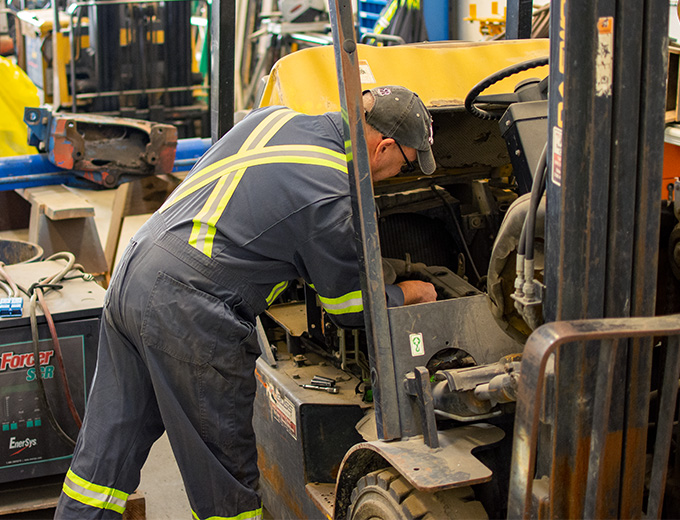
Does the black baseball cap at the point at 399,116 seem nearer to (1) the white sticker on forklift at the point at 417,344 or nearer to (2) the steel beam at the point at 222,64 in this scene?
(1) the white sticker on forklift at the point at 417,344

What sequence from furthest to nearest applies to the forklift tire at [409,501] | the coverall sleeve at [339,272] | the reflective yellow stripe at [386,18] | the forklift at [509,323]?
the reflective yellow stripe at [386,18] < the coverall sleeve at [339,272] < the forklift tire at [409,501] < the forklift at [509,323]

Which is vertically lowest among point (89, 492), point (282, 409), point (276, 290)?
point (89, 492)

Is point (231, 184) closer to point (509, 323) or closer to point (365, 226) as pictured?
point (365, 226)

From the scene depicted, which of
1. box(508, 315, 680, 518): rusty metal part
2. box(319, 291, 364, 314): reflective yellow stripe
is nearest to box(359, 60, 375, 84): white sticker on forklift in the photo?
box(319, 291, 364, 314): reflective yellow stripe

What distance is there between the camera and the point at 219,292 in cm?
254

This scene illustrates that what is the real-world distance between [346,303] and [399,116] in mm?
572

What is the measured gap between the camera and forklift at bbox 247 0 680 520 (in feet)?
5.61

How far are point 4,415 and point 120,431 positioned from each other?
88 centimetres

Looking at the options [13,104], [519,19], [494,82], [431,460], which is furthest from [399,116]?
[13,104]

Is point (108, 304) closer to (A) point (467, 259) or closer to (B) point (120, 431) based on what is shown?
(B) point (120, 431)

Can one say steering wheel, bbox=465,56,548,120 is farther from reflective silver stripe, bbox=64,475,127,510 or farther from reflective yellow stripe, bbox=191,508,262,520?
reflective silver stripe, bbox=64,475,127,510

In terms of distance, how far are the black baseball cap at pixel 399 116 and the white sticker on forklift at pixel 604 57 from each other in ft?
2.79

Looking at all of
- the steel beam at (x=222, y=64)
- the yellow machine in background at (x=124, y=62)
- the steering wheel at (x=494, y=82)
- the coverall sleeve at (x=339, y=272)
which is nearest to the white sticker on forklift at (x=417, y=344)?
the coverall sleeve at (x=339, y=272)

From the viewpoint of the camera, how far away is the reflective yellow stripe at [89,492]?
279cm
